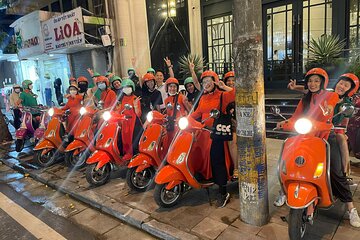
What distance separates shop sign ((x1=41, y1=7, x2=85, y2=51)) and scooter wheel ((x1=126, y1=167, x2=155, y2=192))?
6935 mm

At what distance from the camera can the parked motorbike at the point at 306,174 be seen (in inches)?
114

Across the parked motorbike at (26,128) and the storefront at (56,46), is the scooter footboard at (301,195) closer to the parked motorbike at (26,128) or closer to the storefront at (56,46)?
the parked motorbike at (26,128)

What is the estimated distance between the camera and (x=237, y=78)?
331 centimetres

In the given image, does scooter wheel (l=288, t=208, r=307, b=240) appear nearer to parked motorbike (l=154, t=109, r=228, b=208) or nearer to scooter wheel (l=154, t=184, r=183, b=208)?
parked motorbike (l=154, t=109, r=228, b=208)

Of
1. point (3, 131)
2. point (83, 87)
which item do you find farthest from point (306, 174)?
point (3, 131)

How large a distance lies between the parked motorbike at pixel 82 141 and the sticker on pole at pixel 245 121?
3561 millimetres

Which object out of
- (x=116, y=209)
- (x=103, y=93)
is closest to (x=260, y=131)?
(x=116, y=209)

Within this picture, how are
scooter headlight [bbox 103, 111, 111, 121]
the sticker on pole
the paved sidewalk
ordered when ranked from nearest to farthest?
the sticker on pole → the paved sidewalk → scooter headlight [bbox 103, 111, 111, 121]

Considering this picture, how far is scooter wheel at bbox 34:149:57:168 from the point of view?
6445mm

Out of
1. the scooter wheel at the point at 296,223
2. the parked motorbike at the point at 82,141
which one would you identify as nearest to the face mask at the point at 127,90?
the parked motorbike at the point at 82,141

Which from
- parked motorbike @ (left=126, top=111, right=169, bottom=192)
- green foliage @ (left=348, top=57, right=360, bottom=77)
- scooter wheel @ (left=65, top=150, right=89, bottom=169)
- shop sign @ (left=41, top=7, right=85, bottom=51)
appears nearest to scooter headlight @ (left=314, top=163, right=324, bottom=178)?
parked motorbike @ (left=126, top=111, right=169, bottom=192)

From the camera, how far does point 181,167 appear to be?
3949 millimetres

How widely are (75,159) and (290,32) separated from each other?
787 cm

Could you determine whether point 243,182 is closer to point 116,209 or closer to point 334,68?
point 116,209
